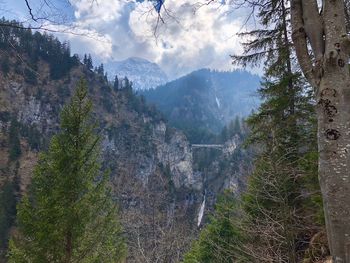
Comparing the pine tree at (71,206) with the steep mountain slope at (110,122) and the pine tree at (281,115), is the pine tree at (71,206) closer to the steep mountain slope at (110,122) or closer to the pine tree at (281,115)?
the pine tree at (281,115)

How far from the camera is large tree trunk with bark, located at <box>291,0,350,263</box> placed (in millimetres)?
2031

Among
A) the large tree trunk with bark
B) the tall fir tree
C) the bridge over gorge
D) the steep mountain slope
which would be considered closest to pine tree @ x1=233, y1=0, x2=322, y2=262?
the tall fir tree

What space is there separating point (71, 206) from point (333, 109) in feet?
32.6

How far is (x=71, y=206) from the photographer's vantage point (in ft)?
35.5

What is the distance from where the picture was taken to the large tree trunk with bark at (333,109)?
2.03 meters

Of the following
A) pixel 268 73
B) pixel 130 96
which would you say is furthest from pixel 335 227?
pixel 130 96

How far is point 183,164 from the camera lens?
147m

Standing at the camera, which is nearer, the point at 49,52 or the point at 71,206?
the point at 71,206

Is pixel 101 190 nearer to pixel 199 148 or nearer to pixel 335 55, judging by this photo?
pixel 335 55

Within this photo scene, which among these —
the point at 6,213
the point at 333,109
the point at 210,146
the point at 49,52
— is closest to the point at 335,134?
the point at 333,109

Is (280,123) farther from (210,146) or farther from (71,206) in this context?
(210,146)

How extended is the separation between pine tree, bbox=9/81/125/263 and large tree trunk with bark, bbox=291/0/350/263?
9.76 meters

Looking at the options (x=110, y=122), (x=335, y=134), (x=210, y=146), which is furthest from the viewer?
(x=210, y=146)

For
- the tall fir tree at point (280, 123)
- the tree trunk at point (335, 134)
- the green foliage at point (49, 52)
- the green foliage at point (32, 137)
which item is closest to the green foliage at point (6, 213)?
the green foliage at point (32, 137)
